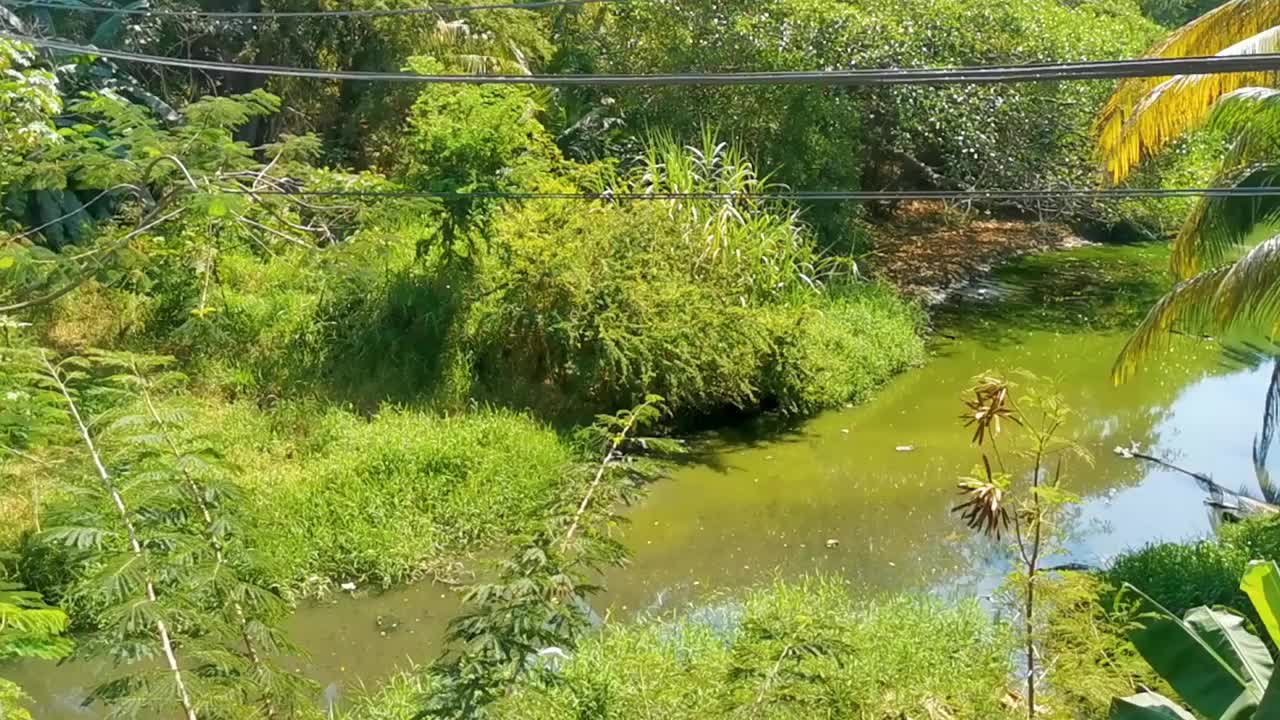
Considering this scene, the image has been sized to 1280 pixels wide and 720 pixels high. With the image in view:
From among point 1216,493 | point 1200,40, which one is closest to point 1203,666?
point 1200,40

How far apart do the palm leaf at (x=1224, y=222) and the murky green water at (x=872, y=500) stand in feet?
6.04

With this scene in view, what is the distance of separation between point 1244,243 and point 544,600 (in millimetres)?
5129

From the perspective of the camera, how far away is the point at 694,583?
650cm

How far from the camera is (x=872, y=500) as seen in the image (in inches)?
301

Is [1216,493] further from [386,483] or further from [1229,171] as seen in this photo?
[386,483]

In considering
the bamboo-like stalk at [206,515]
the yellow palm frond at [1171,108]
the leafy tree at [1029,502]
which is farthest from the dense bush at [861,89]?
the bamboo-like stalk at [206,515]

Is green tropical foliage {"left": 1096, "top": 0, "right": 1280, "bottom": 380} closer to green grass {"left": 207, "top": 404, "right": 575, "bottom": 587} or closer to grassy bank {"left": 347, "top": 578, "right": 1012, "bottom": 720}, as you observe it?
grassy bank {"left": 347, "top": 578, "right": 1012, "bottom": 720}

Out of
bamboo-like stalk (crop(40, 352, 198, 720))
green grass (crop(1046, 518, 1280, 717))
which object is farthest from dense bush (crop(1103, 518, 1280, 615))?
bamboo-like stalk (crop(40, 352, 198, 720))

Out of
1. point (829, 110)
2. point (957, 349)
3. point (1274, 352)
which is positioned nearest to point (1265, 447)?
point (1274, 352)

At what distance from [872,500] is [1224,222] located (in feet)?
9.34

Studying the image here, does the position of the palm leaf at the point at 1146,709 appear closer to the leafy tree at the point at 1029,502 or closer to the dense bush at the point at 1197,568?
the leafy tree at the point at 1029,502

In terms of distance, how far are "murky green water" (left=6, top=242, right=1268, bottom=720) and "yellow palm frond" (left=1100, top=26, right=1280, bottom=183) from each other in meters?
2.49

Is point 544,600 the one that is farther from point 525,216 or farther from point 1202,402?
point 1202,402

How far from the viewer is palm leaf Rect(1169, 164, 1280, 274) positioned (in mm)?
6105
